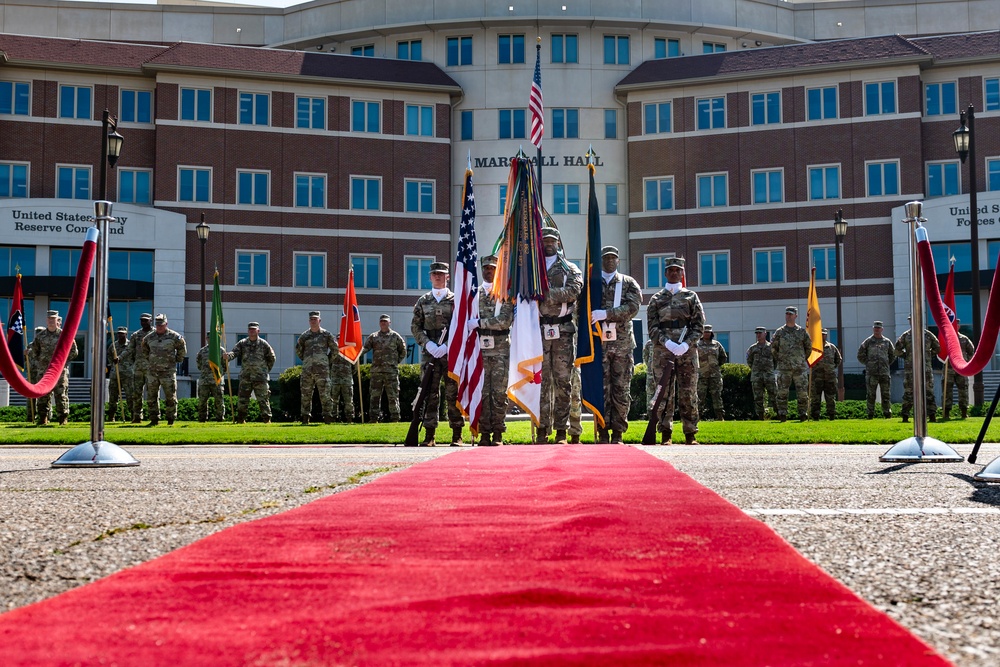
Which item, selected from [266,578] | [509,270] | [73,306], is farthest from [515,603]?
[509,270]

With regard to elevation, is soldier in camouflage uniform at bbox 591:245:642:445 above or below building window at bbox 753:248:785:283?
below

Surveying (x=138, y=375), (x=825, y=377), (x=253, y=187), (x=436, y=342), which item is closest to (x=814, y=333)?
(x=825, y=377)

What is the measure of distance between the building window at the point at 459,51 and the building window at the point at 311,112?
5.82 metres

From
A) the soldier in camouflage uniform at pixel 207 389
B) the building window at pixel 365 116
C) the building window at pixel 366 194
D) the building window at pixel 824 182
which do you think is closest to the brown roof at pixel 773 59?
the building window at pixel 824 182

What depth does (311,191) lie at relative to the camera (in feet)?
138

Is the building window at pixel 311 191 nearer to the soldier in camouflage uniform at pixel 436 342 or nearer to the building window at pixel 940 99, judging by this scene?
the building window at pixel 940 99

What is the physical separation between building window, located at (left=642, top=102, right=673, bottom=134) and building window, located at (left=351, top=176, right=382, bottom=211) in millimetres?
10900

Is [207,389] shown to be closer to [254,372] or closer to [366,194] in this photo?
[254,372]

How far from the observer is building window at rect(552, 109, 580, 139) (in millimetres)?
43000

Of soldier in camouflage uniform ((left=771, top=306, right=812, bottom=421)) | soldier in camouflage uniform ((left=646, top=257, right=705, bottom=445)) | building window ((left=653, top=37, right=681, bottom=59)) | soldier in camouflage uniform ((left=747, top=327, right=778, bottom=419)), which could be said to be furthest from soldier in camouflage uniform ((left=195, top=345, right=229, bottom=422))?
building window ((left=653, top=37, right=681, bottom=59))

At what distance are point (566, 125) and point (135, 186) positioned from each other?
16951 millimetres

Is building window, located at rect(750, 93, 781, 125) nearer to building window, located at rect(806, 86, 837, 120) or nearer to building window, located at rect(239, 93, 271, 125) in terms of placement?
building window, located at rect(806, 86, 837, 120)

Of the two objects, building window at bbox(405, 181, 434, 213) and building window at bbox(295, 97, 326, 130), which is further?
building window at bbox(405, 181, 434, 213)

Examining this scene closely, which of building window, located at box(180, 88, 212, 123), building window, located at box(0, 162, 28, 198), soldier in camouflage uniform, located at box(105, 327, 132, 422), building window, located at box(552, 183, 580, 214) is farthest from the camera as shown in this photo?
building window, located at box(552, 183, 580, 214)
